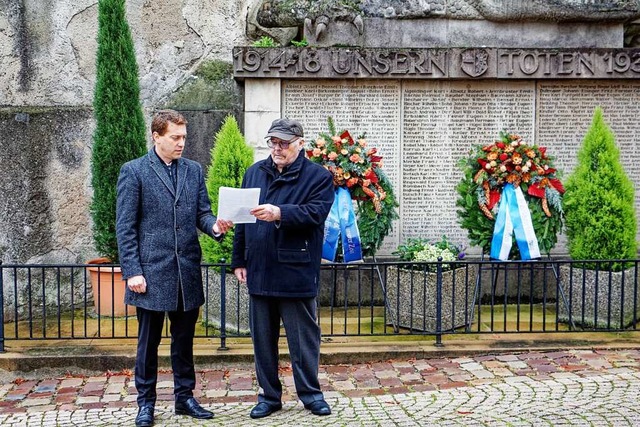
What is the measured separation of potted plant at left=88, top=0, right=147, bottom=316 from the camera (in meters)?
8.68

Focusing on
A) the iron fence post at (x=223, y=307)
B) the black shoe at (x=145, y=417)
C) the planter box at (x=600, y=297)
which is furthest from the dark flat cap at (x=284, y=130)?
the planter box at (x=600, y=297)

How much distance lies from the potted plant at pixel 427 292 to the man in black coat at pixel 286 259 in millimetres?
2124

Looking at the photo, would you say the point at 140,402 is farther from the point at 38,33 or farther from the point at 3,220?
the point at 38,33

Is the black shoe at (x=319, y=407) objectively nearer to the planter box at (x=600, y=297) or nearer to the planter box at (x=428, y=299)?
the planter box at (x=428, y=299)

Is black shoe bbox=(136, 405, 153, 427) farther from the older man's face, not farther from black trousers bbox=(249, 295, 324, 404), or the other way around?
the older man's face

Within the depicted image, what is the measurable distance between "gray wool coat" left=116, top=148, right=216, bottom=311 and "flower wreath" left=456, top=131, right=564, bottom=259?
3.61 meters

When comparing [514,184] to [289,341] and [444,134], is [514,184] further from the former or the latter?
[289,341]

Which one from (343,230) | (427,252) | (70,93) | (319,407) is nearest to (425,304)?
(427,252)

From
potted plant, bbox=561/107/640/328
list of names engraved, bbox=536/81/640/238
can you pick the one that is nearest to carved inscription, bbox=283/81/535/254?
list of names engraved, bbox=536/81/640/238

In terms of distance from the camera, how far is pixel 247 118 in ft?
30.5

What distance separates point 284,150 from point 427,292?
282 centimetres

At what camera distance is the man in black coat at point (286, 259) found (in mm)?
5543

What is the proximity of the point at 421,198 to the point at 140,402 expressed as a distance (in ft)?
16.1

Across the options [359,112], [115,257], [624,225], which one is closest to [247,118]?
[359,112]
